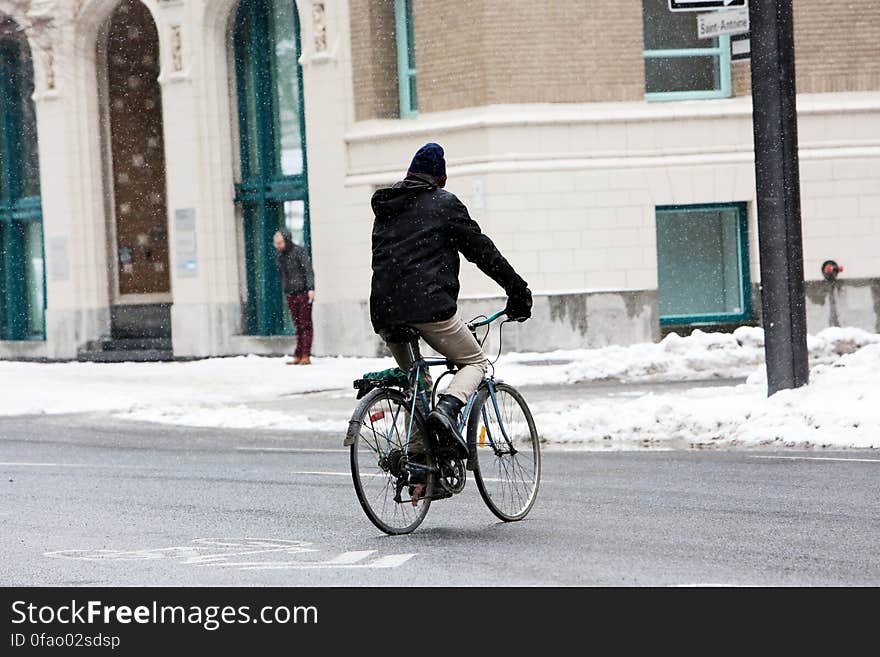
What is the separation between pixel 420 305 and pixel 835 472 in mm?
3775

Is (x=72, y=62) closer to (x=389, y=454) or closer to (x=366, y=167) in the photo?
(x=366, y=167)

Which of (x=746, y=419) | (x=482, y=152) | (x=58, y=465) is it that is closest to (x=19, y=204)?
(x=482, y=152)

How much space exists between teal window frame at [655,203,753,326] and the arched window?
39.7 feet

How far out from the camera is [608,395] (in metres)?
18.1

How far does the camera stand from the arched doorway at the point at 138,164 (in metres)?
30.7

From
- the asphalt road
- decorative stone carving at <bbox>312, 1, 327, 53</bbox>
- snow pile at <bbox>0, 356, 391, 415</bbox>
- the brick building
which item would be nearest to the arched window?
the brick building

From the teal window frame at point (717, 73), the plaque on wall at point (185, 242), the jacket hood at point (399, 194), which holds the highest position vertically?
the teal window frame at point (717, 73)

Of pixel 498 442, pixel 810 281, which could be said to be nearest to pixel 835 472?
pixel 498 442

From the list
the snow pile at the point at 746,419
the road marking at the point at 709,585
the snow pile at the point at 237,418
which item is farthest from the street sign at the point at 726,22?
the road marking at the point at 709,585

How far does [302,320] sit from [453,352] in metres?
15.8

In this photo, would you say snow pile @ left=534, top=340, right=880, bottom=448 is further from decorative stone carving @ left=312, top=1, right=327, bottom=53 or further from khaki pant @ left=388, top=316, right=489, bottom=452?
decorative stone carving @ left=312, top=1, right=327, bottom=53

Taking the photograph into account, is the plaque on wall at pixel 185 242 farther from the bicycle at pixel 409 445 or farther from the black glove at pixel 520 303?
the black glove at pixel 520 303

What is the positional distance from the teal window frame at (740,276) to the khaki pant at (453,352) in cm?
1592

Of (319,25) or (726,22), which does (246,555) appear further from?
(319,25)
